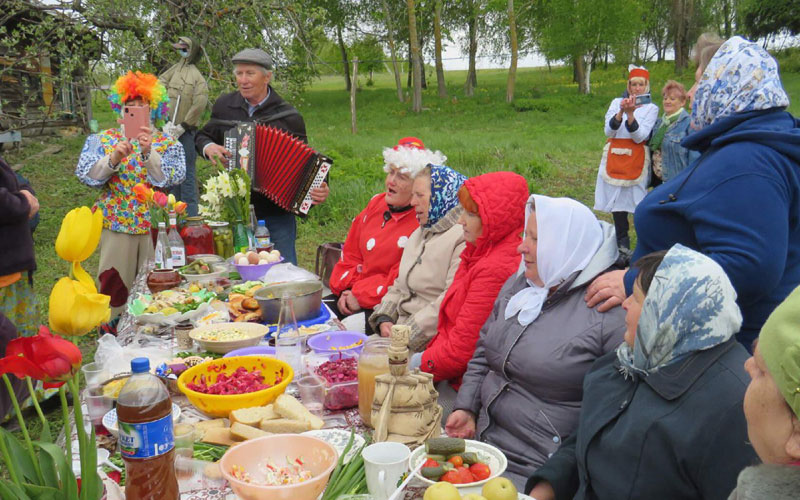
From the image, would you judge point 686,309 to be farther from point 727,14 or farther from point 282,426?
point 727,14

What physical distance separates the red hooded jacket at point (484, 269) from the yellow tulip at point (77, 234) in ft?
6.71

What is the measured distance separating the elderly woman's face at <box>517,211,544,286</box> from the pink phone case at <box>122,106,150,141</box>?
2.91 meters

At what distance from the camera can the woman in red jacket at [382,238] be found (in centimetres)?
419

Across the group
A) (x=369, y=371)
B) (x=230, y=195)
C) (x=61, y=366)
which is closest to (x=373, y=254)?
(x=230, y=195)

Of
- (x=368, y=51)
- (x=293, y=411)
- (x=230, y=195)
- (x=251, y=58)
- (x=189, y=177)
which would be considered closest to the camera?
(x=293, y=411)

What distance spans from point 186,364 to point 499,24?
36.5 metres

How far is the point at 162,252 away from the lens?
407 cm

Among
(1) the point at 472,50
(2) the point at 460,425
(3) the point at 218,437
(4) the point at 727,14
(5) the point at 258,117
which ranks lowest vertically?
(2) the point at 460,425

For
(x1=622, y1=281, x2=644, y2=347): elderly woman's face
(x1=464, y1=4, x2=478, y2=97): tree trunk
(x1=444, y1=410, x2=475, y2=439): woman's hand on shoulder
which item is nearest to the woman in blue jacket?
(x1=622, y1=281, x2=644, y2=347): elderly woman's face

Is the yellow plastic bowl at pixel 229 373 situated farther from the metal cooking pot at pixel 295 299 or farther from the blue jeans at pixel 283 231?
the blue jeans at pixel 283 231

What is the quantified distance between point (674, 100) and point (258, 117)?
4.51 metres

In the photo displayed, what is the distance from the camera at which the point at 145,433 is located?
152 centimetres

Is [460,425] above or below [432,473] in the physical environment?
below

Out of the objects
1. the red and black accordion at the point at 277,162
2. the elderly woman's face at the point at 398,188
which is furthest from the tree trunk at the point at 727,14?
the elderly woman's face at the point at 398,188
